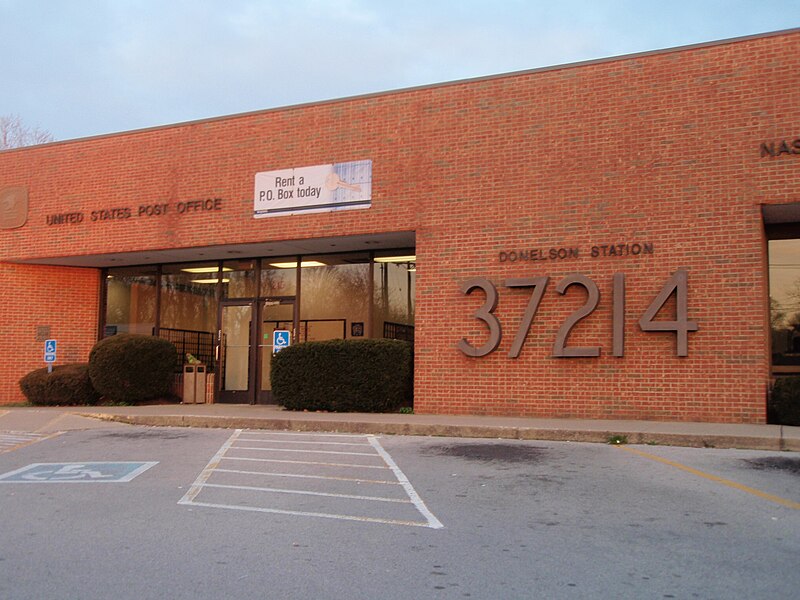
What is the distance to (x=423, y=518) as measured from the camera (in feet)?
21.3

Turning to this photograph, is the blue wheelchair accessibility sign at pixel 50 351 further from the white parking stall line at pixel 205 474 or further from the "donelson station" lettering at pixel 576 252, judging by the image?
the "donelson station" lettering at pixel 576 252

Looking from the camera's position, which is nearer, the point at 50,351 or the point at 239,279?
the point at 50,351

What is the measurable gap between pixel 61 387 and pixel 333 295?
21.1 ft

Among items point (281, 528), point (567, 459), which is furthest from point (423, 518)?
point (567, 459)

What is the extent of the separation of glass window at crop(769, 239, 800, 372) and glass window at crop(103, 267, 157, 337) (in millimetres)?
13996

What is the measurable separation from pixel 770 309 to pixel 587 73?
5433mm

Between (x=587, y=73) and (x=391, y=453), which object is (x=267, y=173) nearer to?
(x=587, y=73)

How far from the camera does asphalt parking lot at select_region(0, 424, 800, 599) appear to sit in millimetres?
4762

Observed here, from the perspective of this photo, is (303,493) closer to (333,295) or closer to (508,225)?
(508,225)

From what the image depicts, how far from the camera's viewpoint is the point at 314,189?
1566 cm

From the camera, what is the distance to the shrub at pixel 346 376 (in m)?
14.4

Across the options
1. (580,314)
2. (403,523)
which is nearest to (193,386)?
(580,314)

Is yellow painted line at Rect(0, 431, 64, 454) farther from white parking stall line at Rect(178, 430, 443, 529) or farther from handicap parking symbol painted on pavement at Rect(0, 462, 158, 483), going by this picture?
white parking stall line at Rect(178, 430, 443, 529)

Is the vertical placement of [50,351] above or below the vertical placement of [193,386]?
above
